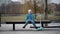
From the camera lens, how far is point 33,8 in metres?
12.2

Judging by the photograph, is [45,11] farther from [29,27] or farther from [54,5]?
[29,27]

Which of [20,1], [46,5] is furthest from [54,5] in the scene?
[20,1]

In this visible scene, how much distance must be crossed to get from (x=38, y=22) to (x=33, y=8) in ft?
5.25

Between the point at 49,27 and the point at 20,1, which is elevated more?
the point at 20,1

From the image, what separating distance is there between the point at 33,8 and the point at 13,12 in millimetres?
1325

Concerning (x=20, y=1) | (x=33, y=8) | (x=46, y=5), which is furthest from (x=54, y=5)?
(x=20, y=1)

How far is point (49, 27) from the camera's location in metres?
11.2

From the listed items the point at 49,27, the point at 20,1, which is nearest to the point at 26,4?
the point at 20,1

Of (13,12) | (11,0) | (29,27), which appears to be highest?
(11,0)

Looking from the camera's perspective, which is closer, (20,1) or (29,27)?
(29,27)

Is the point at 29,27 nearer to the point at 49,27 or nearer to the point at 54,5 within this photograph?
the point at 49,27

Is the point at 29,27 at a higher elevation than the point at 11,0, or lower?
lower

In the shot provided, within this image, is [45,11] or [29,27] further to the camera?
[45,11]

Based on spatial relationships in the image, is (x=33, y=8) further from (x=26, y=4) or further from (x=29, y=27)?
(x=29, y=27)
